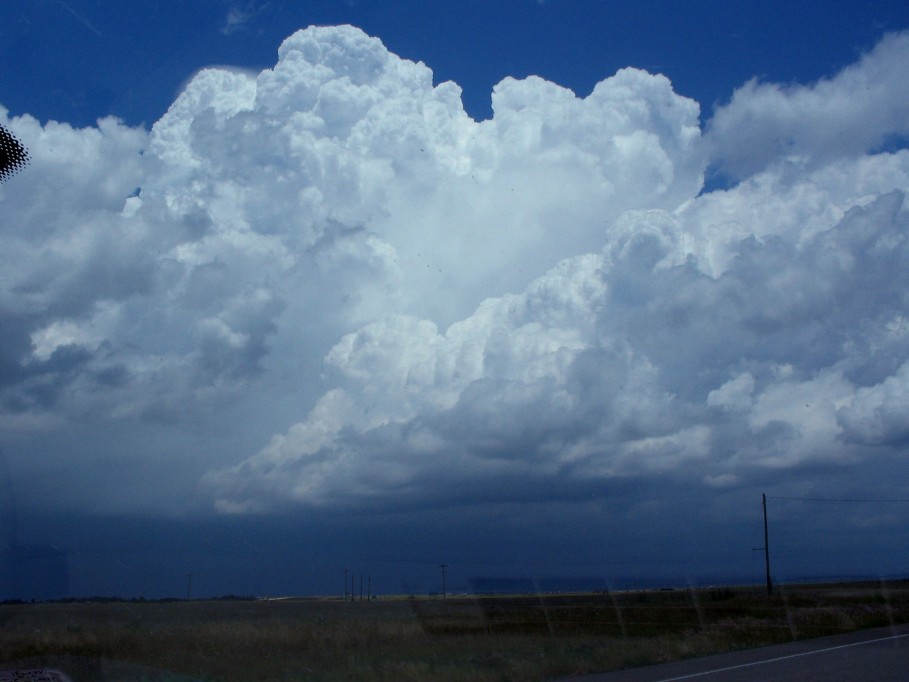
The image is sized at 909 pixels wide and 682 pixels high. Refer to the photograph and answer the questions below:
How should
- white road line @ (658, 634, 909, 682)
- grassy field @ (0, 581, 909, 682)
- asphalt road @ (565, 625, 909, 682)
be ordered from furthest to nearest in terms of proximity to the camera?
grassy field @ (0, 581, 909, 682) → white road line @ (658, 634, 909, 682) → asphalt road @ (565, 625, 909, 682)

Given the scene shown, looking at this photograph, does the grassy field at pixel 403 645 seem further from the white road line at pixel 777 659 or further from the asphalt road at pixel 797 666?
the white road line at pixel 777 659

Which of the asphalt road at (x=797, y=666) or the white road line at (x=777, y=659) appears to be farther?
the white road line at (x=777, y=659)

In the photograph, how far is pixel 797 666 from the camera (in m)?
19.8

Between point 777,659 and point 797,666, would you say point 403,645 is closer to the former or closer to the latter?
point 777,659

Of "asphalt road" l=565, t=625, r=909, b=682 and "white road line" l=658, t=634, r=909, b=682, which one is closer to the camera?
"asphalt road" l=565, t=625, r=909, b=682

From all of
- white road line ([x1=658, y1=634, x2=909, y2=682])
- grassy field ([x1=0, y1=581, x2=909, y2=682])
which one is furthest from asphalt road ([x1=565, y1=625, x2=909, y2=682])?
grassy field ([x1=0, y1=581, x2=909, y2=682])

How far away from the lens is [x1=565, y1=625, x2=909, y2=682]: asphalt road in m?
17.9

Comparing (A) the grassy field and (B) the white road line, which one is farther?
(A) the grassy field

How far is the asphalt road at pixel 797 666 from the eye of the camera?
705 inches

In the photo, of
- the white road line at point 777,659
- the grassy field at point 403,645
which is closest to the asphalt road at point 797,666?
the white road line at point 777,659

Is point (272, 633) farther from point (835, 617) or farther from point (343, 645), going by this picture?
point (835, 617)

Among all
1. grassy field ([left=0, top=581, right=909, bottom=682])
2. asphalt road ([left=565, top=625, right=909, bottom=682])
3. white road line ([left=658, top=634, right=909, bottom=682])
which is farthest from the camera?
grassy field ([left=0, top=581, right=909, bottom=682])

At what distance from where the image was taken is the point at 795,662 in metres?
20.8

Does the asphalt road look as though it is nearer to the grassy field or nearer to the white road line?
the white road line
